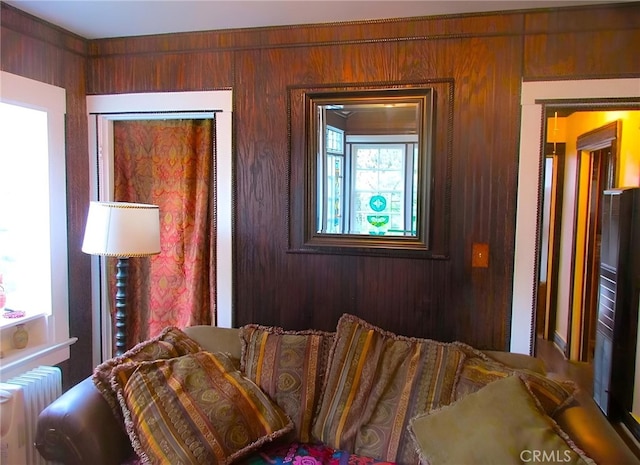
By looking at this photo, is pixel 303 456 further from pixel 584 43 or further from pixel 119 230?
pixel 584 43

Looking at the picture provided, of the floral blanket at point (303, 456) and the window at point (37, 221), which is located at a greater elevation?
the window at point (37, 221)

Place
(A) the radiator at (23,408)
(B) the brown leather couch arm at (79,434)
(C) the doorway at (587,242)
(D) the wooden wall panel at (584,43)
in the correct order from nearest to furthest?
(B) the brown leather couch arm at (79,434) < (A) the radiator at (23,408) < (D) the wooden wall panel at (584,43) < (C) the doorway at (587,242)

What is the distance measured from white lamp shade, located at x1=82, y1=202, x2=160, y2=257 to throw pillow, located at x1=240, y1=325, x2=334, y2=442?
70 centimetres

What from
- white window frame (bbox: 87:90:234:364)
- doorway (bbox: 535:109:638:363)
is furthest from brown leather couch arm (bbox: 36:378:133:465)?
doorway (bbox: 535:109:638:363)

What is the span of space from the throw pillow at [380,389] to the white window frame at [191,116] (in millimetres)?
830

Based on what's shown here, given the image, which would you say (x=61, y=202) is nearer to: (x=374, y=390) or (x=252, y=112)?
(x=252, y=112)

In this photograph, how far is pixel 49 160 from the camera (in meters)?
2.41

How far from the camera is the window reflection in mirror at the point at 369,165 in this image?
2.31 metres

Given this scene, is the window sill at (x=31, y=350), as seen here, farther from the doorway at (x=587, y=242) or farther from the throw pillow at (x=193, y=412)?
the doorway at (x=587, y=242)

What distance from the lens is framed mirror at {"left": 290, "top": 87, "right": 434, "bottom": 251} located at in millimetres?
2297

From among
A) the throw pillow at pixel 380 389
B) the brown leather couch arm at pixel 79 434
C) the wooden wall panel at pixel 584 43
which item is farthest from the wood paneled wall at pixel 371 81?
the brown leather couch arm at pixel 79 434

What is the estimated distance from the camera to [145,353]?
6.55ft

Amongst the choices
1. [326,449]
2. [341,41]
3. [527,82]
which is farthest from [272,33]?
[326,449]

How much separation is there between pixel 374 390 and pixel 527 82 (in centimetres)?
167
